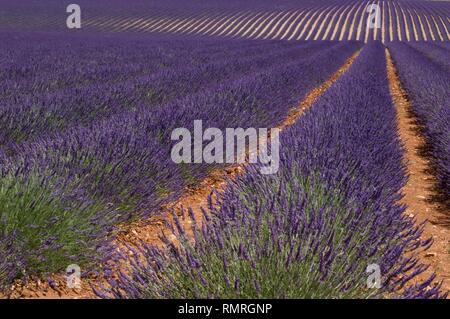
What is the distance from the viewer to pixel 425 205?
4949mm

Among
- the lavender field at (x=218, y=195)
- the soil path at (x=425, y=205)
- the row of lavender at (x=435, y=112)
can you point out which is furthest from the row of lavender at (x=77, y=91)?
the row of lavender at (x=435, y=112)

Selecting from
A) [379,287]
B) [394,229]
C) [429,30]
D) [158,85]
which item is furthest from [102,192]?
[429,30]

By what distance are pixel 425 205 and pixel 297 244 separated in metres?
2.99

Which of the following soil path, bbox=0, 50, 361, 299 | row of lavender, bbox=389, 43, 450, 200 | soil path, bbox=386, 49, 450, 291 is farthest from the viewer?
row of lavender, bbox=389, 43, 450, 200

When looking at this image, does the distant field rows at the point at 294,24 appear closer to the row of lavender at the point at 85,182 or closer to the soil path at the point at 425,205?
the soil path at the point at 425,205

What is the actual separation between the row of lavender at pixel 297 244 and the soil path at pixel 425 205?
27 cm

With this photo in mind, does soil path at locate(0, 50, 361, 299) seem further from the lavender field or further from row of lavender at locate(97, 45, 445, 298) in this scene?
row of lavender at locate(97, 45, 445, 298)

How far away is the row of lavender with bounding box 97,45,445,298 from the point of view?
214 centimetres

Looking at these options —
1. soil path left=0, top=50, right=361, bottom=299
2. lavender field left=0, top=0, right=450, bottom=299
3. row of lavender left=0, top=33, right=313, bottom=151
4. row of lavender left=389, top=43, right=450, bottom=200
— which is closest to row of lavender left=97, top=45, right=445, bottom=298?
lavender field left=0, top=0, right=450, bottom=299

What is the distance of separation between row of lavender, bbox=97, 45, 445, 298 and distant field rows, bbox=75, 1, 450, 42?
3837 cm

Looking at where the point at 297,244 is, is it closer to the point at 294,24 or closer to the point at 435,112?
the point at 435,112

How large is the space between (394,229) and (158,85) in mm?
6290

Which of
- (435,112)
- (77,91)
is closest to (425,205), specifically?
(435,112)
